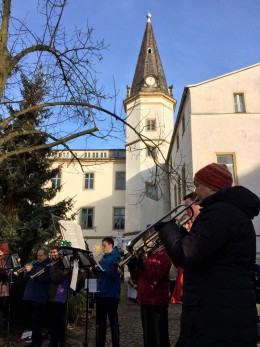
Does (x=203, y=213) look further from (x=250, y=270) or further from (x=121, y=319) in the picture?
(x=121, y=319)

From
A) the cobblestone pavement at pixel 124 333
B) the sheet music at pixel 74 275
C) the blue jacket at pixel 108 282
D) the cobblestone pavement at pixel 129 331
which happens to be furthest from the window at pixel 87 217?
the sheet music at pixel 74 275

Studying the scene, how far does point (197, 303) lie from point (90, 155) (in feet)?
121

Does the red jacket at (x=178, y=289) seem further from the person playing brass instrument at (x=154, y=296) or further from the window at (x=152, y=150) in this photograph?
the person playing brass instrument at (x=154, y=296)

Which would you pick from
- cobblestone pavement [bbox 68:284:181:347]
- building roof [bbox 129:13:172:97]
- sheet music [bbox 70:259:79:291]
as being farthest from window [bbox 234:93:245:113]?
sheet music [bbox 70:259:79:291]

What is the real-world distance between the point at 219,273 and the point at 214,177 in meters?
0.68

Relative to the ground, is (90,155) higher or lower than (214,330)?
higher

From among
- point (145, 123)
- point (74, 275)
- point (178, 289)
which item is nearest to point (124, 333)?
point (178, 289)

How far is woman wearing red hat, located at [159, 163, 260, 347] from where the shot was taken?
6.75ft

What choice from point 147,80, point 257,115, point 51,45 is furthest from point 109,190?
point 51,45

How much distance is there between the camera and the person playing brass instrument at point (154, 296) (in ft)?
15.9

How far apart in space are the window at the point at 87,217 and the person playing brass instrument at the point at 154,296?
103 feet

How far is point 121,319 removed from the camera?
9672 mm

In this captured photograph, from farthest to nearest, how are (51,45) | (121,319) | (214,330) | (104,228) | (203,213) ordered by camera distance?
(104,228), (121,319), (51,45), (203,213), (214,330)

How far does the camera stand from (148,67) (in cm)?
3806
